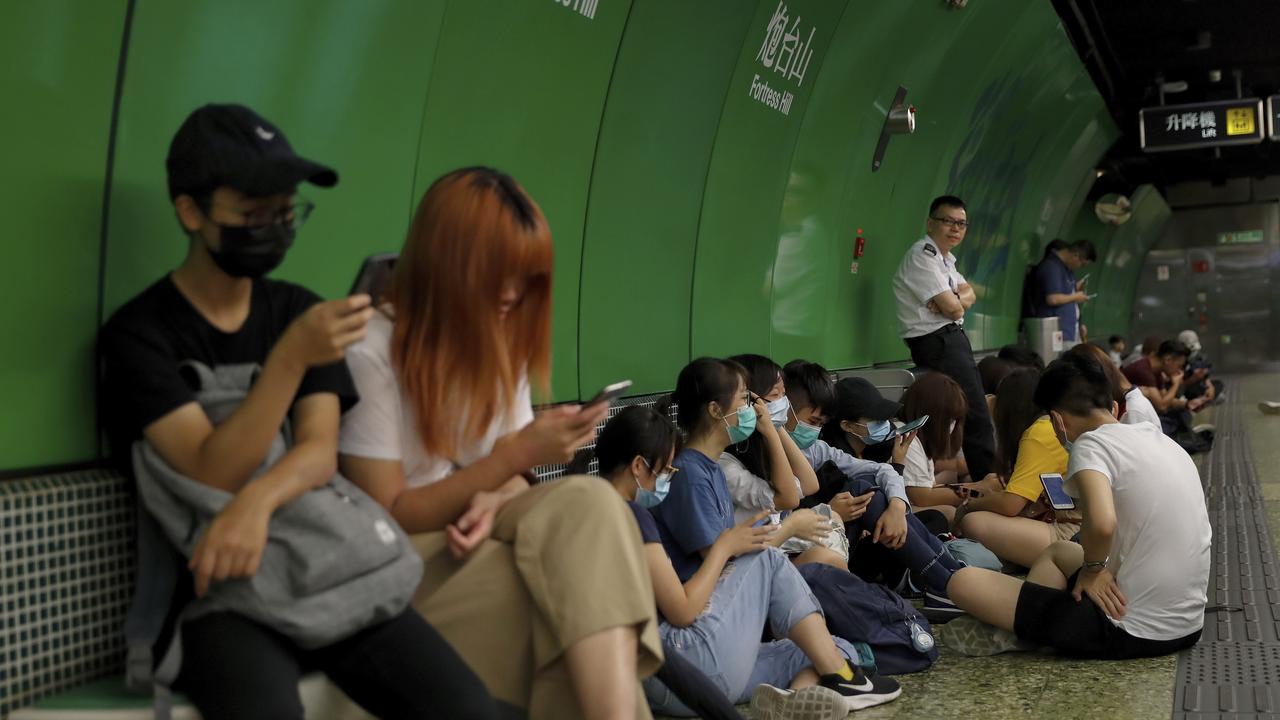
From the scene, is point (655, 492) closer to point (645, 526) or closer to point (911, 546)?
point (645, 526)

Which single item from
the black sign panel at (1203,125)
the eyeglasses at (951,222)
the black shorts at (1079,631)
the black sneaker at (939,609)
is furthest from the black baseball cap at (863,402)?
the black sign panel at (1203,125)

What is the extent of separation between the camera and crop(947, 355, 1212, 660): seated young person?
4297 mm

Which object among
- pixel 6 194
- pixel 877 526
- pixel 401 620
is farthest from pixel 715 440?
pixel 6 194

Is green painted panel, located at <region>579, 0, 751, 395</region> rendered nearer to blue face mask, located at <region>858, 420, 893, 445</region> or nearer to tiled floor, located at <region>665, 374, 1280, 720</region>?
blue face mask, located at <region>858, 420, 893, 445</region>

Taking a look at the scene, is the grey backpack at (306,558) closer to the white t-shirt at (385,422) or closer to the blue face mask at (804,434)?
the white t-shirt at (385,422)

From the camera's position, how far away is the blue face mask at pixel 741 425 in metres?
4.20

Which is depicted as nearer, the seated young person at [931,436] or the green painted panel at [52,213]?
the green painted panel at [52,213]

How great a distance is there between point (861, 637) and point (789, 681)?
1.44ft

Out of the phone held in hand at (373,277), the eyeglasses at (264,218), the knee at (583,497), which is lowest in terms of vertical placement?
the knee at (583,497)

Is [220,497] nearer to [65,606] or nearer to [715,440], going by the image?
[65,606]

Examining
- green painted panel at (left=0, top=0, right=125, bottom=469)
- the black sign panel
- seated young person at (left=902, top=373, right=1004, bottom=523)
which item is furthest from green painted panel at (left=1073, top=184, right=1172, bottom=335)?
green painted panel at (left=0, top=0, right=125, bottom=469)

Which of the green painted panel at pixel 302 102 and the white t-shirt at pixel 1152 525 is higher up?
the green painted panel at pixel 302 102

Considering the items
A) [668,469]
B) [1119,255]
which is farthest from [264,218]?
[1119,255]

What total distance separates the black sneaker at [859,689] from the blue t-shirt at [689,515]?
553mm
